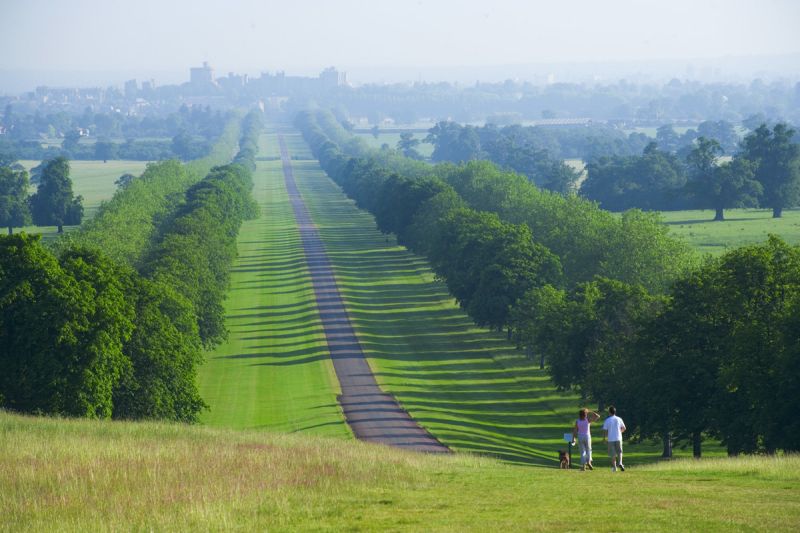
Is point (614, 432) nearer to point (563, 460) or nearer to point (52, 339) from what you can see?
point (563, 460)

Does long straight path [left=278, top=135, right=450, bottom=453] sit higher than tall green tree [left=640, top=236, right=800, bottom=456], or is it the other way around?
tall green tree [left=640, top=236, right=800, bottom=456]

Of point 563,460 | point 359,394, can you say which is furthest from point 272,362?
point 563,460

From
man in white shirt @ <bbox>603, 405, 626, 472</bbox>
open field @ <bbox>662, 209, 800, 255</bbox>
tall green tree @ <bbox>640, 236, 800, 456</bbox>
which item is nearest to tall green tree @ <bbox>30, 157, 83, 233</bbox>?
open field @ <bbox>662, 209, 800, 255</bbox>

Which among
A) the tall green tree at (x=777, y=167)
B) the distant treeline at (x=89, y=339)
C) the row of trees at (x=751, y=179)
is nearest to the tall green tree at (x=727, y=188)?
the row of trees at (x=751, y=179)

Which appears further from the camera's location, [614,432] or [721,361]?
[721,361]

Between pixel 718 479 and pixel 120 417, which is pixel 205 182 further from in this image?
pixel 718 479

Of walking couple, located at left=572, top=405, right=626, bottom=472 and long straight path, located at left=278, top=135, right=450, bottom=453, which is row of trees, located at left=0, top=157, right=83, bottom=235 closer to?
long straight path, located at left=278, top=135, right=450, bottom=453
